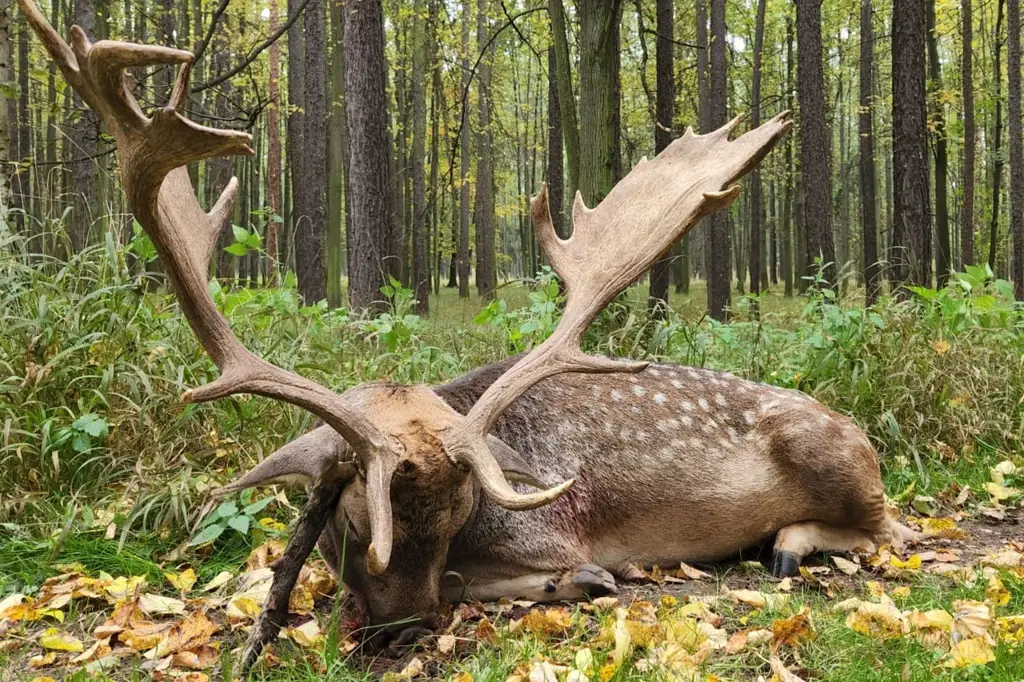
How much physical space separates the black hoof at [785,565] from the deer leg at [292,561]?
197 cm

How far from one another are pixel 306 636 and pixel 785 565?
6.69ft

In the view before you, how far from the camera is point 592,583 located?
3.23 metres

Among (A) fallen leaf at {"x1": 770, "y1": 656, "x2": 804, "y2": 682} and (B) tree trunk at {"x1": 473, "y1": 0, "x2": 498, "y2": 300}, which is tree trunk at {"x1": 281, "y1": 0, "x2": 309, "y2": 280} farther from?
(A) fallen leaf at {"x1": 770, "y1": 656, "x2": 804, "y2": 682}

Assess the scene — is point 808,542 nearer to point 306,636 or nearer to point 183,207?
point 306,636

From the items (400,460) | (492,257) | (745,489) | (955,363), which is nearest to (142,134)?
(400,460)

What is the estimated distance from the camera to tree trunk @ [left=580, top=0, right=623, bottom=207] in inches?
233

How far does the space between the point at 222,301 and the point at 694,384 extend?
2.58 metres

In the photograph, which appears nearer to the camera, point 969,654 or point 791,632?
point 969,654

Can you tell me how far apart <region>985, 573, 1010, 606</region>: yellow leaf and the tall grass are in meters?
1.92

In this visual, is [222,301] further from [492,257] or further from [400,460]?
[492,257]

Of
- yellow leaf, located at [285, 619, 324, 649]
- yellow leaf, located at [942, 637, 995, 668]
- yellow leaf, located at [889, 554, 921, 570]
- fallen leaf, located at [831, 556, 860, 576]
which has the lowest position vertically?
fallen leaf, located at [831, 556, 860, 576]

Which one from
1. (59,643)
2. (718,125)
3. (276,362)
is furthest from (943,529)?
(718,125)

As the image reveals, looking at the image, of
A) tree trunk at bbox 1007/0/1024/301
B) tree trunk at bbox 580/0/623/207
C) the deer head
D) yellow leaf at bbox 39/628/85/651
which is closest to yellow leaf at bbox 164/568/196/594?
yellow leaf at bbox 39/628/85/651

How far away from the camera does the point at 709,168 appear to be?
11.9ft
